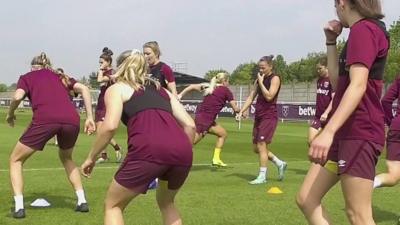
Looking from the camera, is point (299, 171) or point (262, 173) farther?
point (299, 171)

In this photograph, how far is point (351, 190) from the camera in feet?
13.4

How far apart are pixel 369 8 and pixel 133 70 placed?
1.94m

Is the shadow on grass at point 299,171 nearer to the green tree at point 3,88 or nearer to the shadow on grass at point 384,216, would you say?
the shadow on grass at point 384,216

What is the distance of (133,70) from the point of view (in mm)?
5074

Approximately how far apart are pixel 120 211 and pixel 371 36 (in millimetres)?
2345

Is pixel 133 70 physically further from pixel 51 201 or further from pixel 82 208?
pixel 51 201

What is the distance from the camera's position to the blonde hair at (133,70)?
198 inches

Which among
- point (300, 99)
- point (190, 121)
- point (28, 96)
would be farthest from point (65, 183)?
point (300, 99)

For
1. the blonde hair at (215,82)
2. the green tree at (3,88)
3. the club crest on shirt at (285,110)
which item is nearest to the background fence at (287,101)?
the club crest on shirt at (285,110)

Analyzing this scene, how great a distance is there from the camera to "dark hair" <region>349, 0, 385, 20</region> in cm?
409

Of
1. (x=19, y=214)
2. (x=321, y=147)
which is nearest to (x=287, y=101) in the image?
(x=19, y=214)

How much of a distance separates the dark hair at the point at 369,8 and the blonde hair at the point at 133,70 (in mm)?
1830

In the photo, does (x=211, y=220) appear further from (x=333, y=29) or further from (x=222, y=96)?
(x=222, y=96)

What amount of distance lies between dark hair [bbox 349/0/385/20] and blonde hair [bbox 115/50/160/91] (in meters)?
1.83
